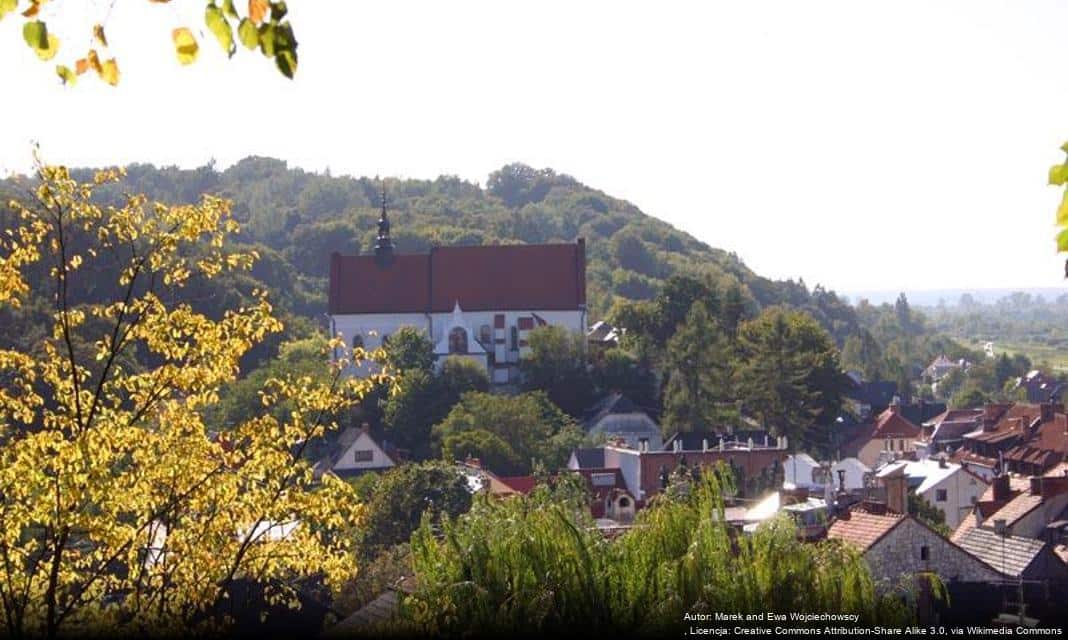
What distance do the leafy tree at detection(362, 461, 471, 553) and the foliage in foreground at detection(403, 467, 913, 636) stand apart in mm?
19892

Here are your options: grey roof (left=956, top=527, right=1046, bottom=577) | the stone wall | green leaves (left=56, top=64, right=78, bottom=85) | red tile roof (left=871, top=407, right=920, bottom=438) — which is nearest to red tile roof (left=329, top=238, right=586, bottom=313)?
red tile roof (left=871, top=407, right=920, bottom=438)

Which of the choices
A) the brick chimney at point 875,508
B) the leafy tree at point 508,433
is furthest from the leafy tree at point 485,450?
the brick chimney at point 875,508

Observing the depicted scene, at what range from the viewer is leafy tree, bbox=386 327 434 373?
176 feet

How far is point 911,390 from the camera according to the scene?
9969cm

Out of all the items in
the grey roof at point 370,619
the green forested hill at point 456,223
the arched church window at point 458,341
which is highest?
the green forested hill at point 456,223

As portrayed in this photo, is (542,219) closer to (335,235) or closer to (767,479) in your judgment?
(335,235)

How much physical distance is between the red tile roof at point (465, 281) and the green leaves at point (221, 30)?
2291 inches

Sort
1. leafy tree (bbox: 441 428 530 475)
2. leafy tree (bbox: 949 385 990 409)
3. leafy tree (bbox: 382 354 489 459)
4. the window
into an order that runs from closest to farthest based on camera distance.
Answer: the window
leafy tree (bbox: 441 428 530 475)
leafy tree (bbox: 382 354 489 459)
leafy tree (bbox: 949 385 990 409)

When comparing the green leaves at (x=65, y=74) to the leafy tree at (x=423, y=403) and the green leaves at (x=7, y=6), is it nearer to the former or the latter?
the green leaves at (x=7, y=6)

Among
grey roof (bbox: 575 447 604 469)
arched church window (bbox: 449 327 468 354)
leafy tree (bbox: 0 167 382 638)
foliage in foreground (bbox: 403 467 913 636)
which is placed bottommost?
grey roof (bbox: 575 447 604 469)

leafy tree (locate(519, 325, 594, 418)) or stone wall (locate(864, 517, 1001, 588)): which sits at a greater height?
leafy tree (locate(519, 325, 594, 418))

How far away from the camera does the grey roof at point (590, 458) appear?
4659 cm

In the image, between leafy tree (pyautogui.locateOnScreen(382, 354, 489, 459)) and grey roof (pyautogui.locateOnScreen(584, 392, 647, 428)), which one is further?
grey roof (pyautogui.locateOnScreen(584, 392, 647, 428))

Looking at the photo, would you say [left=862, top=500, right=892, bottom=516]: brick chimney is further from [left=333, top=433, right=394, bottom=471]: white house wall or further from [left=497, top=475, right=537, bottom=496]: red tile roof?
[left=333, top=433, right=394, bottom=471]: white house wall
